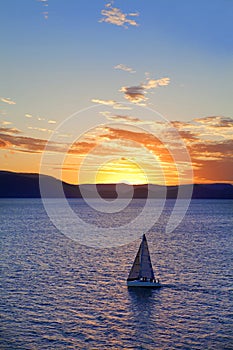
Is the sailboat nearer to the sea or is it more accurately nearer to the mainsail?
the mainsail

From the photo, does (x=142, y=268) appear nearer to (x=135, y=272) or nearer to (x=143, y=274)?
(x=143, y=274)

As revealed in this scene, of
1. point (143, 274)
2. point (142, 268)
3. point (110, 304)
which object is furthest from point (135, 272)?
point (110, 304)

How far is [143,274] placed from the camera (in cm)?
7456

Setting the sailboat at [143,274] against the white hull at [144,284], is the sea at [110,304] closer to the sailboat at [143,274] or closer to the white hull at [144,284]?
the white hull at [144,284]

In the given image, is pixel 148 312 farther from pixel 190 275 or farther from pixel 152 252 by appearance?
pixel 152 252

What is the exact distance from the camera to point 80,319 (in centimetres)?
5447

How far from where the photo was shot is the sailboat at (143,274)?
71.7 metres

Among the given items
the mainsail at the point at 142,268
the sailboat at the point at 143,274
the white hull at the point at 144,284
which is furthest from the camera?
the mainsail at the point at 142,268

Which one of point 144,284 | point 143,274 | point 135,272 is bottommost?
point 144,284

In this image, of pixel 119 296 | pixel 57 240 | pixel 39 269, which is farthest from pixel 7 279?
pixel 57 240

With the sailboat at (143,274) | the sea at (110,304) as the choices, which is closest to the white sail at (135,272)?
the sailboat at (143,274)

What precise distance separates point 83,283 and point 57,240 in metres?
72.8

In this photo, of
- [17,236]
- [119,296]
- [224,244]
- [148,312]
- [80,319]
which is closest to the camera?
[80,319]

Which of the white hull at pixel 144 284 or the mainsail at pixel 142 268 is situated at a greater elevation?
the mainsail at pixel 142 268
